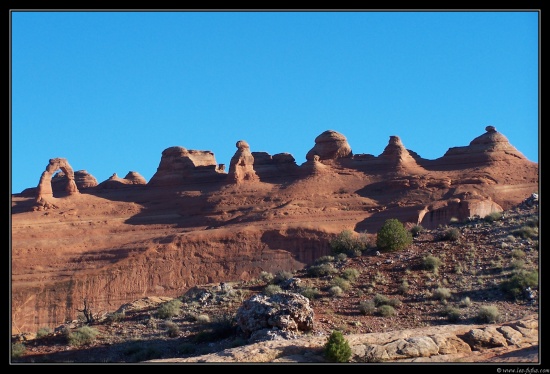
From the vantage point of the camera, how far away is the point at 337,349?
1480 cm

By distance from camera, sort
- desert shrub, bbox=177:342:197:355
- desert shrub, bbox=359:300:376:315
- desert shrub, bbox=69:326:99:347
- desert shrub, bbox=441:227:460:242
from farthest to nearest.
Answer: desert shrub, bbox=441:227:460:242, desert shrub, bbox=359:300:376:315, desert shrub, bbox=69:326:99:347, desert shrub, bbox=177:342:197:355

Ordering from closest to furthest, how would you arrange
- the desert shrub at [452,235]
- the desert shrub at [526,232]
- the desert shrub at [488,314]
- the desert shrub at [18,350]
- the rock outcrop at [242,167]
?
the desert shrub at [488,314] → the desert shrub at [18,350] → the desert shrub at [526,232] → the desert shrub at [452,235] → the rock outcrop at [242,167]

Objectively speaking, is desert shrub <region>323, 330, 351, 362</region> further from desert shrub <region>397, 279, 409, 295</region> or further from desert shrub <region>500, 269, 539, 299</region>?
desert shrub <region>500, 269, 539, 299</region>

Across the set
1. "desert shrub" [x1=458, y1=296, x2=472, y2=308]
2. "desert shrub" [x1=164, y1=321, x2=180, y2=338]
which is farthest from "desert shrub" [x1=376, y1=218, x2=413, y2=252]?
"desert shrub" [x1=164, y1=321, x2=180, y2=338]

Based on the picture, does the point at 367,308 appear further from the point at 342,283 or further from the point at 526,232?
the point at 526,232

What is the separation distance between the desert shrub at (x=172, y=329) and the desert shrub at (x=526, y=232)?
10.5m

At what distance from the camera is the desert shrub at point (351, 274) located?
21984 millimetres

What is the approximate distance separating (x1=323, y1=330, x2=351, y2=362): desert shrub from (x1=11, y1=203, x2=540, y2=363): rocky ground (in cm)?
37

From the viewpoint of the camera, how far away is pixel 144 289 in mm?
53469

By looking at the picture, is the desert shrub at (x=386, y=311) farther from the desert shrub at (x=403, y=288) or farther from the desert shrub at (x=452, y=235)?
the desert shrub at (x=452, y=235)

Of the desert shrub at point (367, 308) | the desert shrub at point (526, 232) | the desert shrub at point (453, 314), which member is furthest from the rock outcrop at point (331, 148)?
the desert shrub at point (453, 314)

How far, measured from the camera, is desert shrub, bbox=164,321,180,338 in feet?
63.4

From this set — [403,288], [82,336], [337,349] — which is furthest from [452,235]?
[82,336]

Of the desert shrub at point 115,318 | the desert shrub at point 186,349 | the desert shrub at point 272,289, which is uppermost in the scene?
the desert shrub at point 272,289
